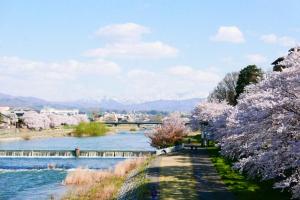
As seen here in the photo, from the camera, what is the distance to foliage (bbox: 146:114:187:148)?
73875 mm

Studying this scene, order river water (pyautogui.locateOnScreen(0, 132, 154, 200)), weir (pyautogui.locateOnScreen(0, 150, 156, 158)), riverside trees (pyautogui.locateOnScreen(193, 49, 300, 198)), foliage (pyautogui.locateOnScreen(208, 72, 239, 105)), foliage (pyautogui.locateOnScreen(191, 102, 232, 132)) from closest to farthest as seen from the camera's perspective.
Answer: riverside trees (pyautogui.locateOnScreen(193, 49, 300, 198)) < river water (pyautogui.locateOnScreen(0, 132, 154, 200)) < foliage (pyautogui.locateOnScreen(191, 102, 232, 132)) < weir (pyautogui.locateOnScreen(0, 150, 156, 158)) < foliage (pyautogui.locateOnScreen(208, 72, 239, 105))

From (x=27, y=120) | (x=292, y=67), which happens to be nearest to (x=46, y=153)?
(x=292, y=67)

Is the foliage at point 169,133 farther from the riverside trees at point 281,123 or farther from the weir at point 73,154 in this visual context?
the riverside trees at point 281,123

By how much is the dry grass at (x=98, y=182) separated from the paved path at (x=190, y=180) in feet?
12.3

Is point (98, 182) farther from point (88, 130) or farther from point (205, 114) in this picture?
point (88, 130)

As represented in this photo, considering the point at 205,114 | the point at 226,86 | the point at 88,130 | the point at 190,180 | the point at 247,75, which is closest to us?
the point at 190,180

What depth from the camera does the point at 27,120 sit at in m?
172

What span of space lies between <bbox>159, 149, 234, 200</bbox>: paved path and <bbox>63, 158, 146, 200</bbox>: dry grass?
3.74 meters

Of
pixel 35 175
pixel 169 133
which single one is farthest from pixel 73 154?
pixel 35 175

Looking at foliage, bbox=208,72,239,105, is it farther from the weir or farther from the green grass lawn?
the green grass lawn

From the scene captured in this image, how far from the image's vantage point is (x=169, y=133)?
243ft

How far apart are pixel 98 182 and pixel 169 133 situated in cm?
2926

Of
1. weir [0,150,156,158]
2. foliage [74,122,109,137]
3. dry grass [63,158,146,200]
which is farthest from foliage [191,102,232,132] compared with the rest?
foliage [74,122,109,137]

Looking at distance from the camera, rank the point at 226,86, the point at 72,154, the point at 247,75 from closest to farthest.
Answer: the point at 72,154
the point at 247,75
the point at 226,86
